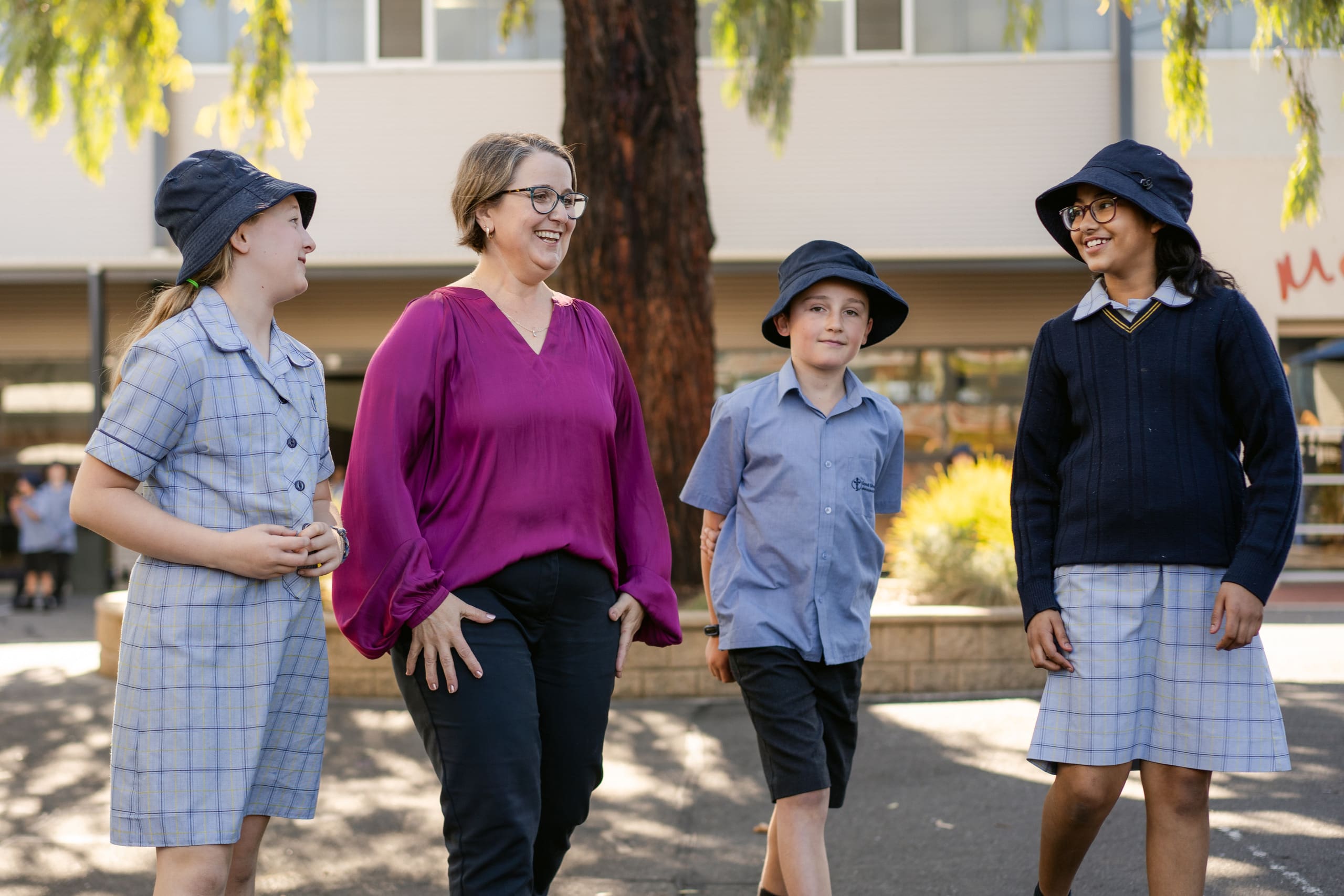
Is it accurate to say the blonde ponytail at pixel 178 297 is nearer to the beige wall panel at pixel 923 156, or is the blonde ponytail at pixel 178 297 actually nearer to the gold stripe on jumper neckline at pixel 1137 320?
the gold stripe on jumper neckline at pixel 1137 320

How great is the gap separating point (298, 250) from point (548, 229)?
56cm

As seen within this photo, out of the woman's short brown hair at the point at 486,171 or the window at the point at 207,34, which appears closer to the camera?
the woman's short brown hair at the point at 486,171

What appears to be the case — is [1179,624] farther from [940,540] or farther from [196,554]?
[940,540]

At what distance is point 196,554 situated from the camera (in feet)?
8.42

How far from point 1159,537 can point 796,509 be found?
3.08 feet

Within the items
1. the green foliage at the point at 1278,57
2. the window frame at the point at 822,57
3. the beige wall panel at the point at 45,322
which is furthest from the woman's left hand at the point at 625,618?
the beige wall panel at the point at 45,322

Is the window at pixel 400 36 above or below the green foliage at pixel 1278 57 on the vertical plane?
above

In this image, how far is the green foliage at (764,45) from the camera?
36.3 ft

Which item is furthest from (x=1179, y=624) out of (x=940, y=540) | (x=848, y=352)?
(x=940, y=540)

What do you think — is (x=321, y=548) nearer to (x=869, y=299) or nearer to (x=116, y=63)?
(x=869, y=299)

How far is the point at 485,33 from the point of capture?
15844 mm

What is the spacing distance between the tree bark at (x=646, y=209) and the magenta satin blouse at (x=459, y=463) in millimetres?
4963

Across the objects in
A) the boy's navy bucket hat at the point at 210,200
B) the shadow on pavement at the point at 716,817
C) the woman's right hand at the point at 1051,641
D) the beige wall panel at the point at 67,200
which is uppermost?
the beige wall panel at the point at 67,200

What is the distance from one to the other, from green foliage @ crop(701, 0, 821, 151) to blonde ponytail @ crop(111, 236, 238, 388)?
8861 millimetres
